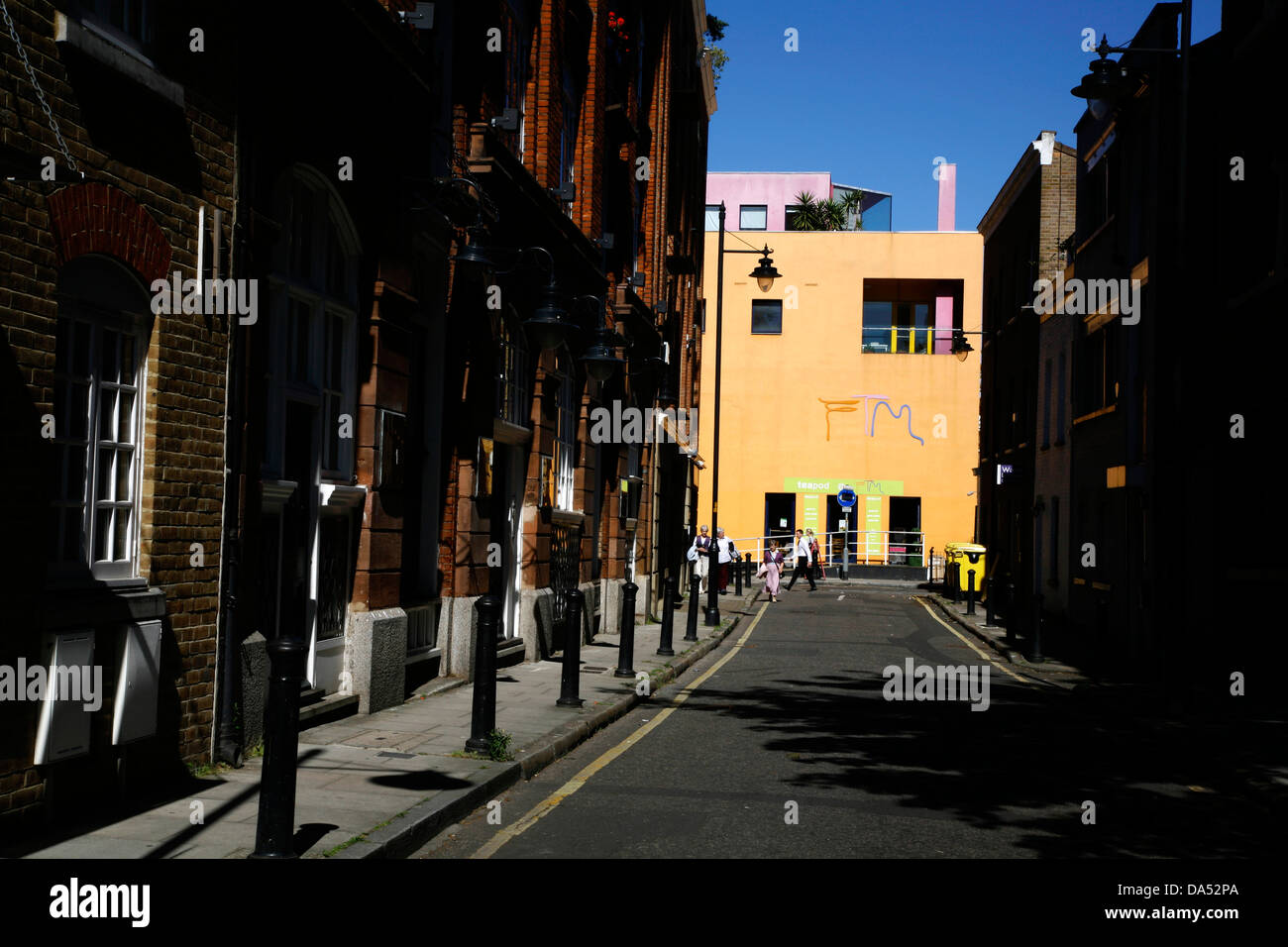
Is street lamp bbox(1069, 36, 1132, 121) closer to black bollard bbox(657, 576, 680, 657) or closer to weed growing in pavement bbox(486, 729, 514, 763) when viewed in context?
black bollard bbox(657, 576, 680, 657)

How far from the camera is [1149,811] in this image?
28.1 feet

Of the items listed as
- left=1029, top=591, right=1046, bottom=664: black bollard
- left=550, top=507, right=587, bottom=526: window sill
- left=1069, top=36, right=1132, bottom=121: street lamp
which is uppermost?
left=1069, top=36, right=1132, bottom=121: street lamp

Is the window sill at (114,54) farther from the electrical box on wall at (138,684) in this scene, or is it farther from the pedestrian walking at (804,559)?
the pedestrian walking at (804,559)

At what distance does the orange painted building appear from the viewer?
172 feet

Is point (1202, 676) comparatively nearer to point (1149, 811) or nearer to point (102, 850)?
point (1149, 811)

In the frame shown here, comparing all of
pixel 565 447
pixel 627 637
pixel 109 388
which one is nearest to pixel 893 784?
pixel 109 388
